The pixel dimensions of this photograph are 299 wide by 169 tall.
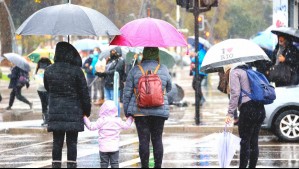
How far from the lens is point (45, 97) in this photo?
20.2m

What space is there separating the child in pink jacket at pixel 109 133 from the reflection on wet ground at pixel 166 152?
5.64 feet

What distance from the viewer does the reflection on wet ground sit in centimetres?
1376

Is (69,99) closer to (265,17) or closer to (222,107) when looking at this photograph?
(222,107)

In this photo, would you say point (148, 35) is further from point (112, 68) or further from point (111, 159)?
point (112, 68)

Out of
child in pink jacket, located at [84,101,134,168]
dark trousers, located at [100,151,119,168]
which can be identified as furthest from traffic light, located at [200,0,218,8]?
dark trousers, located at [100,151,119,168]

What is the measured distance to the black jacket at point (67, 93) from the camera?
11648 mm

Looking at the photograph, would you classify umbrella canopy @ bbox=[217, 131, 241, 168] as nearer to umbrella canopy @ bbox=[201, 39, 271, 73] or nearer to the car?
umbrella canopy @ bbox=[201, 39, 271, 73]

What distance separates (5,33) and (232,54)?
1429 inches

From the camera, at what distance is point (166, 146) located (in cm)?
1656

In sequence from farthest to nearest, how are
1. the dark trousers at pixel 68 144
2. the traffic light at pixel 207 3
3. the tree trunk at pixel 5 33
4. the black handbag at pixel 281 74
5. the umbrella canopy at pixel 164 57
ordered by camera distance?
the tree trunk at pixel 5 33
the umbrella canopy at pixel 164 57
the traffic light at pixel 207 3
the black handbag at pixel 281 74
the dark trousers at pixel 68 144

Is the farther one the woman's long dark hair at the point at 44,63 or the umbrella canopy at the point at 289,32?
the woman's long dark hair at the point at 44,63

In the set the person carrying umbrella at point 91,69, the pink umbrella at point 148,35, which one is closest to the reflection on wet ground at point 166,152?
the pink umbrella at point 148,35

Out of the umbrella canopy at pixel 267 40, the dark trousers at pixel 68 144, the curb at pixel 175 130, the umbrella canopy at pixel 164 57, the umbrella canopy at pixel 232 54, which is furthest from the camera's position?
the umbrella canopy at pixel 164 57

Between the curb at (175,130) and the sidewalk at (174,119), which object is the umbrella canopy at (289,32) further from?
the sidewalk at (174,119)
